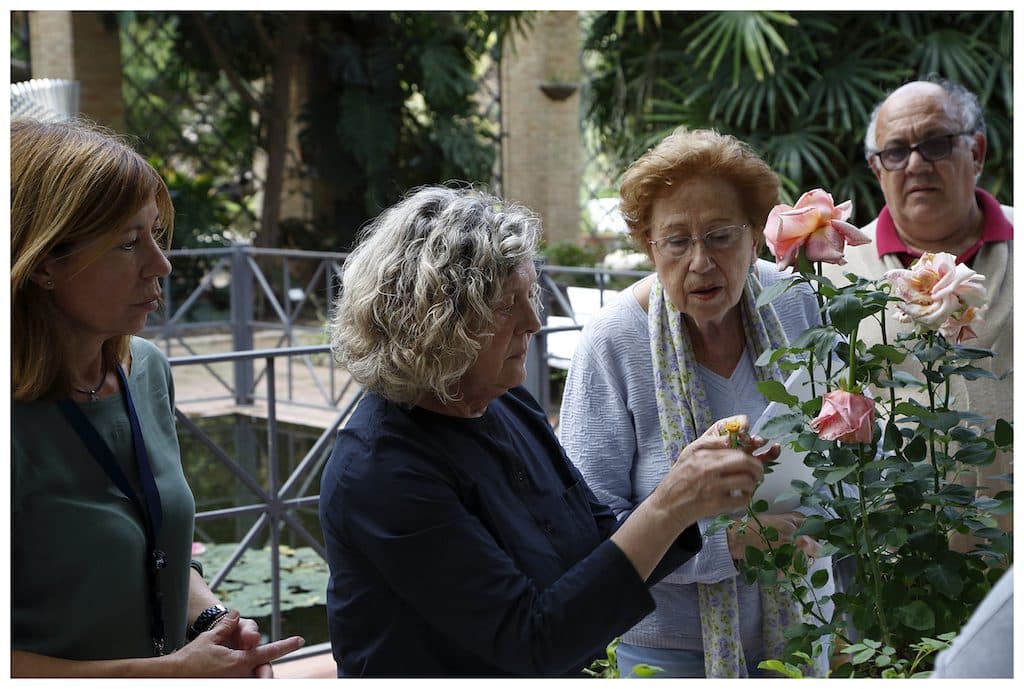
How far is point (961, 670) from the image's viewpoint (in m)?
0.84

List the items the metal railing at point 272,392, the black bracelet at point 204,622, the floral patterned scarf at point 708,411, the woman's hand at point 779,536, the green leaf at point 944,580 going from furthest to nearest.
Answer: the metal railing at point 272,392
the floral patterned scarf at point 708,411
the woman's hand at point 779,536
the black bracelet at point 204,622
the green leaf at point 944,580

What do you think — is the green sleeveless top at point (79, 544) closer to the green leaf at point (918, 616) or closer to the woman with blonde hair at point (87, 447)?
the woman with blonde hair at point (87, 447)

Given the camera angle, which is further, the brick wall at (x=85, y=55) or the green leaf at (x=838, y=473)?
the brick wall at (x=85, y=55)

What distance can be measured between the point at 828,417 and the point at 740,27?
657cm

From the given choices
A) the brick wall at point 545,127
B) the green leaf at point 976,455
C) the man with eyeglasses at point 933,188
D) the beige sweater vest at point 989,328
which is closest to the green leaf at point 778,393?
the green leaf at point 976,455

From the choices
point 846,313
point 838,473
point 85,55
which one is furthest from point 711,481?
point 85,55

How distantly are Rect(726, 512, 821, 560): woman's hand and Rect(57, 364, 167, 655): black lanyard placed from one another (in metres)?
0.77

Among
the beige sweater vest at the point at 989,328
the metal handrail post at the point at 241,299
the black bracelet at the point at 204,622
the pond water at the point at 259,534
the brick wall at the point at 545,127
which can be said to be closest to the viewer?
the black bracelet at the point at 204,622

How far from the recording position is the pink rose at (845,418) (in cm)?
129

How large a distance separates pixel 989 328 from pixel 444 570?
1441 mm

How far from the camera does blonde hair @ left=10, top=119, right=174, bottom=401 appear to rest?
4.06 ft

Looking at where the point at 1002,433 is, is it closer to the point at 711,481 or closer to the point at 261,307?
the point at 711,481

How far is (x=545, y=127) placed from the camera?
11.5 metres

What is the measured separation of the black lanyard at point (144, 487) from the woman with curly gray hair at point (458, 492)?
226mm
